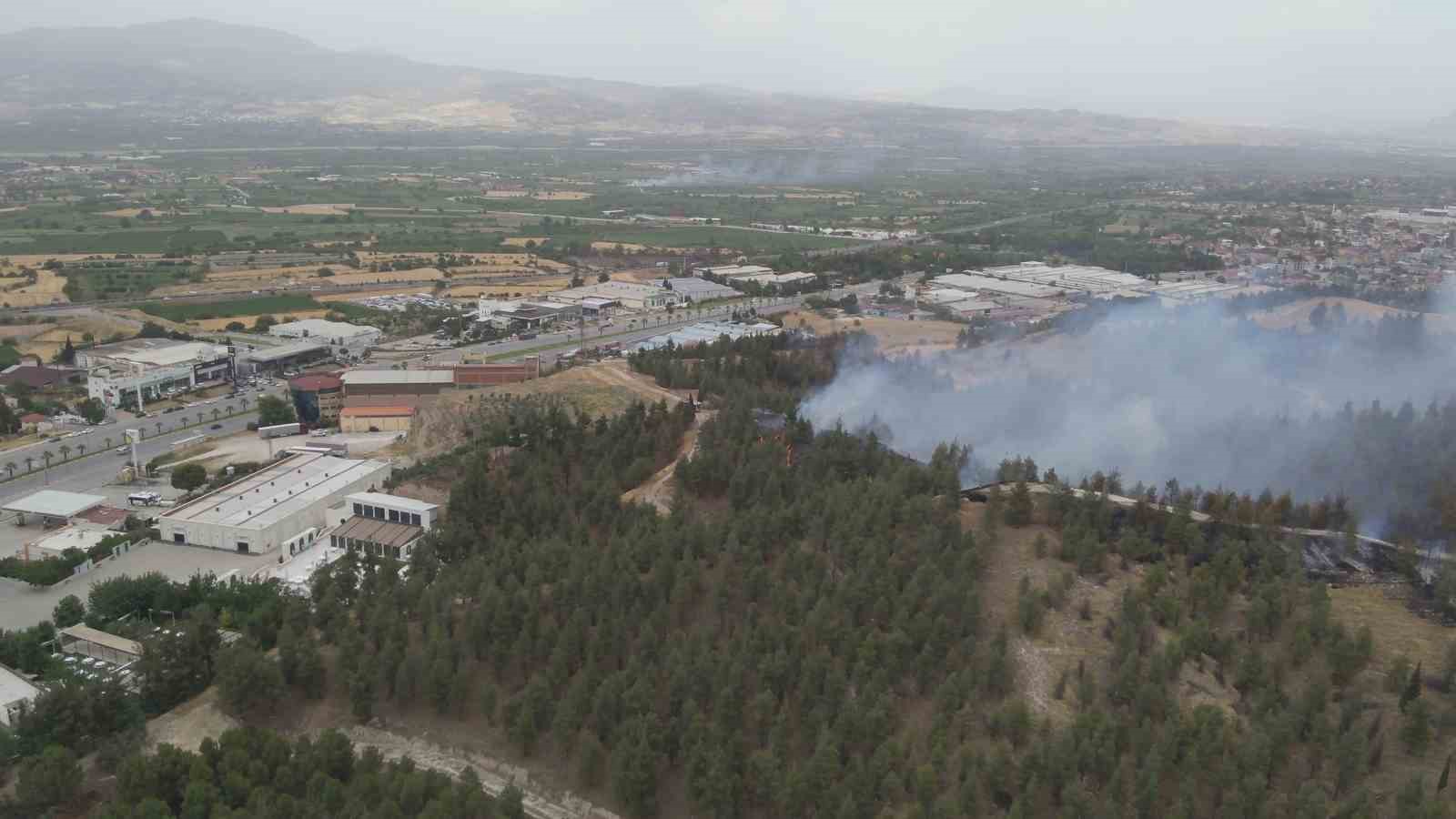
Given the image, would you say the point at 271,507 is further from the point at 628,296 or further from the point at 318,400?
the point at 628,296

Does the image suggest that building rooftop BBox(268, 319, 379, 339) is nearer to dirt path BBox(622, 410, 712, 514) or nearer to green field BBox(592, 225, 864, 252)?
dirt path BBox(622, 410, 712, 514)

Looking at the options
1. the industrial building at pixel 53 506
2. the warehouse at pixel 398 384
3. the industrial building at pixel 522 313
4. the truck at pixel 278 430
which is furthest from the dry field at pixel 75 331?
the industrial building at pixel 53 506

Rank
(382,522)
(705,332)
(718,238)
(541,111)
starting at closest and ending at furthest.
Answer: (382,522) < (705,332) < (718,238) < (541,111)

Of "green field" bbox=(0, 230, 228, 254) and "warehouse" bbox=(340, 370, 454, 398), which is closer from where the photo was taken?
"warehouse" bbox=(340, 370, 454, 398)

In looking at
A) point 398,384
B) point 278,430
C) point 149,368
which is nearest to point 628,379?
Result: point 398,384

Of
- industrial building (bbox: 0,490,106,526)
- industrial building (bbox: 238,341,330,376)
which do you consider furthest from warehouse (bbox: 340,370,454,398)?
industrial building (bbox: 0,490,106,526)

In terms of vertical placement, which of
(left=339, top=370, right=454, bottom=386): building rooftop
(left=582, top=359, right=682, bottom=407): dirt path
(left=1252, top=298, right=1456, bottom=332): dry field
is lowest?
(left=339, top=370, right=454, bottom=386): building rooftop
